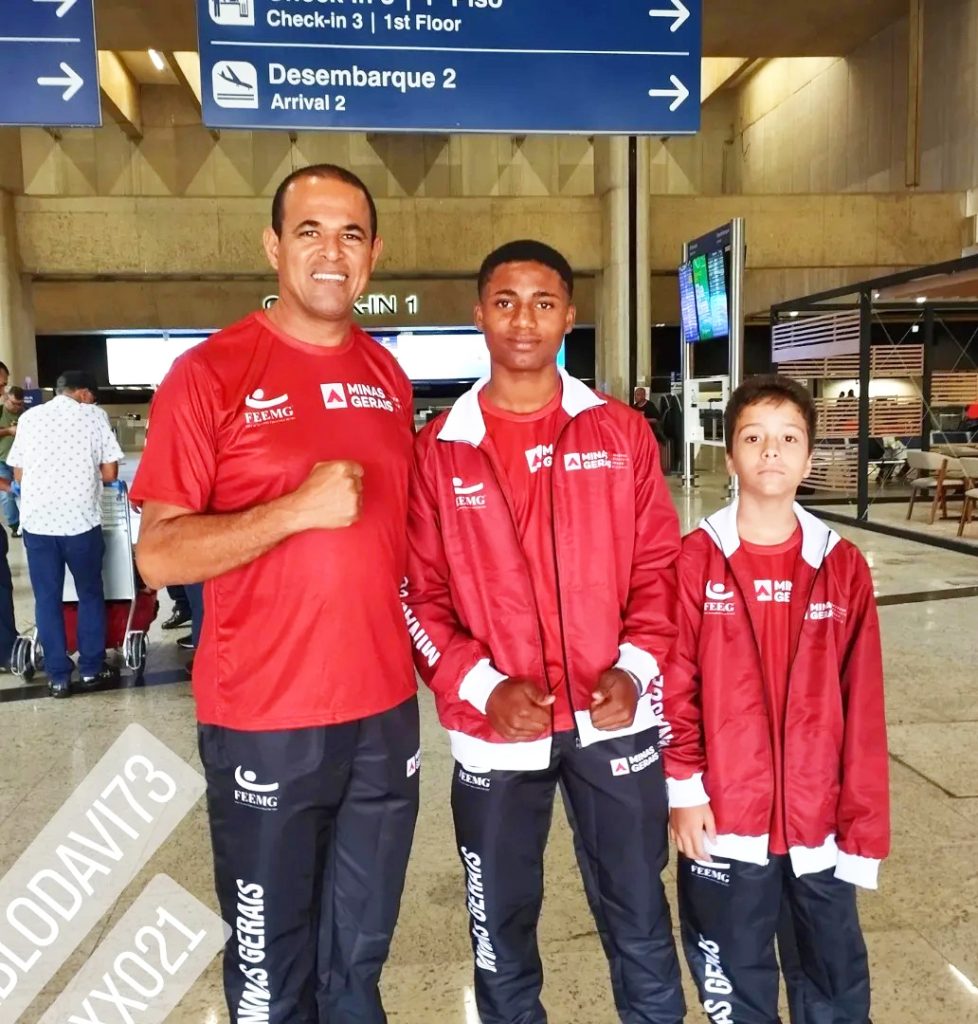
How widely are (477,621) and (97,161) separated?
2252 centimetres

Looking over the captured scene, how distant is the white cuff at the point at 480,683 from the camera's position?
1.79 meters

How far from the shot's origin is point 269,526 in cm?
158

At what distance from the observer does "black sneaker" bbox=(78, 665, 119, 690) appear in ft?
16.4

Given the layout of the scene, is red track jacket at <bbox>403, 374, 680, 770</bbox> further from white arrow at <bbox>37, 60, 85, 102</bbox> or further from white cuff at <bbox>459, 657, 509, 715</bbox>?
white arrow at <bbox>37, 60, 85, 102</bbox>

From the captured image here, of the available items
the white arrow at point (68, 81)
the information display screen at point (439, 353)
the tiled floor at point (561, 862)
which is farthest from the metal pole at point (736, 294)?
the information display screen at point (439, 353)

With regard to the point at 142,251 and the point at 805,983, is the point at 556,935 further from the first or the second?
the point at 142,251

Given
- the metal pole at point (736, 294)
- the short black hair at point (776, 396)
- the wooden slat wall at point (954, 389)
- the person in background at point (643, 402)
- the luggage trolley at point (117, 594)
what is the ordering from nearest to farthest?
the short black hair at point (776, 396)
the luggage trolley at point (117, 594)
the metal pole at point (736, 294)
the wooden slat wall at point (954, 389)
the person in background at point (643, 402)

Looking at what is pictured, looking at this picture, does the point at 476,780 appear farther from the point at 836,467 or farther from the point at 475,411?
the point at 836,467

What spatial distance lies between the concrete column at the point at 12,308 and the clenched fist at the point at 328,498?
53.3 feet

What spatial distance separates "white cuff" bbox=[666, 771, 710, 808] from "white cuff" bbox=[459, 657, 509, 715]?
0.43 meters

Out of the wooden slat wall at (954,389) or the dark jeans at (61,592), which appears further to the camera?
the wooden slat wall at (954,389)

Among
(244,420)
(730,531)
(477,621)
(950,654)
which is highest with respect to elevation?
(244,420)

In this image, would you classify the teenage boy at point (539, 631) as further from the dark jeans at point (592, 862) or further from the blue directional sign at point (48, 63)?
the blue directional sign at point (48, 63)

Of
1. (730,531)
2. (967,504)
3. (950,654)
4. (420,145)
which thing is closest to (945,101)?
(967,504)
